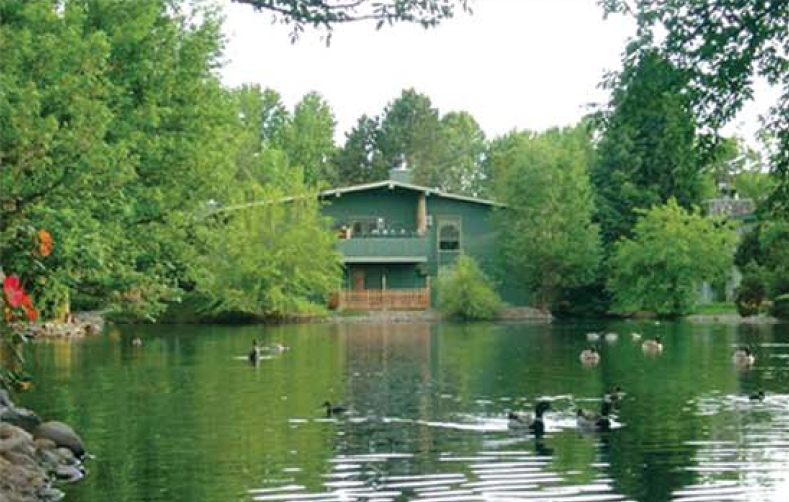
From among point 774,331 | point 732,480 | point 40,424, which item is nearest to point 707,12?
point 732,480

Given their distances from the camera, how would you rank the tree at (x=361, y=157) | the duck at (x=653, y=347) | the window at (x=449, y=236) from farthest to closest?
the tree at (x=361, y=157) < the window at (x=449, y=236) < the duck at (x=653, y=347)

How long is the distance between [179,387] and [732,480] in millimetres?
14737

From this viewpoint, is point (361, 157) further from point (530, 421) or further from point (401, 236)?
point (530, 421)

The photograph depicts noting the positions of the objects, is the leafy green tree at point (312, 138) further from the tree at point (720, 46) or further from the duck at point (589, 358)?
the tree at point (720, 46)

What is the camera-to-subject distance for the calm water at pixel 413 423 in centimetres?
1603

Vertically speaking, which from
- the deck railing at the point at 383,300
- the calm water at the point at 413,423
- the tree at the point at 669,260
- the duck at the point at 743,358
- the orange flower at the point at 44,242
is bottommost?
the calm water at the point at 413,423

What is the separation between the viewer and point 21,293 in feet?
32.2

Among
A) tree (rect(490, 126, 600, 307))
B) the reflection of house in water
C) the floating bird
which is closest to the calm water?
the floating bird

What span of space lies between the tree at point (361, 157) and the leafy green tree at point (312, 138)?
1.06 meters

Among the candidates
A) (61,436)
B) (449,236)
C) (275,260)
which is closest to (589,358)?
(61,436)

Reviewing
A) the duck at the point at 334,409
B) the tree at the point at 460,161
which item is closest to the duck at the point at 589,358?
the duck at the point at 334,409

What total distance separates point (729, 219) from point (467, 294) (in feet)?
49.3

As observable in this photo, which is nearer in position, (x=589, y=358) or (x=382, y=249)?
(x=589, y=358)

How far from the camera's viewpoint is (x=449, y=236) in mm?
68125
